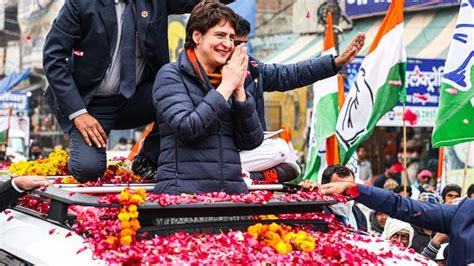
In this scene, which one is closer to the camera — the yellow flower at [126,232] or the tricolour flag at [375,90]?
the yellow flower at [126,232]

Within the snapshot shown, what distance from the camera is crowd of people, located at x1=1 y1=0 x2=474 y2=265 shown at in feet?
14.7

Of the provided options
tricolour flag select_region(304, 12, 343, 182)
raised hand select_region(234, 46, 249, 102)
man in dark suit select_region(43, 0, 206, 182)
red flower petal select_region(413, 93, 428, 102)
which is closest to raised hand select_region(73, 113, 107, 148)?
man in dark suit select_region(43, 0, 206, 182)

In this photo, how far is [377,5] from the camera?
23.4 metres

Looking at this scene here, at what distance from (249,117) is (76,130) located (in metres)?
1.22

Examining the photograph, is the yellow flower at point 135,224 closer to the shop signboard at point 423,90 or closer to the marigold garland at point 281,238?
the marigold garland at point 281,238

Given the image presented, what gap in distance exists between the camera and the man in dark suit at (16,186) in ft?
14.0

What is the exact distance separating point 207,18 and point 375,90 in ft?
19.2

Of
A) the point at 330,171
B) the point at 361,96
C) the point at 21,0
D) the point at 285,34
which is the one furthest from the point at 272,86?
the point at 21,0

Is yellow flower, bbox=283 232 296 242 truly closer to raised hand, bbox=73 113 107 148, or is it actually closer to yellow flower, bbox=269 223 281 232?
yellow flower, bbox=269 223 281 232

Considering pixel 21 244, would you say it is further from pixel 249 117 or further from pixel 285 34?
pixel 285 34

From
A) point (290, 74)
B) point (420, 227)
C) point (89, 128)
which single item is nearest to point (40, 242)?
point (89, 128)

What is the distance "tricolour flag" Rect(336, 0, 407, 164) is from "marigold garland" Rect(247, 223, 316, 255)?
617 centimetres

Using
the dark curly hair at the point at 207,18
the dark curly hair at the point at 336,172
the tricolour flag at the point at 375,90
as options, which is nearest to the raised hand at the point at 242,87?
the dark curly hair at the point at 207,18

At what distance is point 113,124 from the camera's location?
564 centimetres
